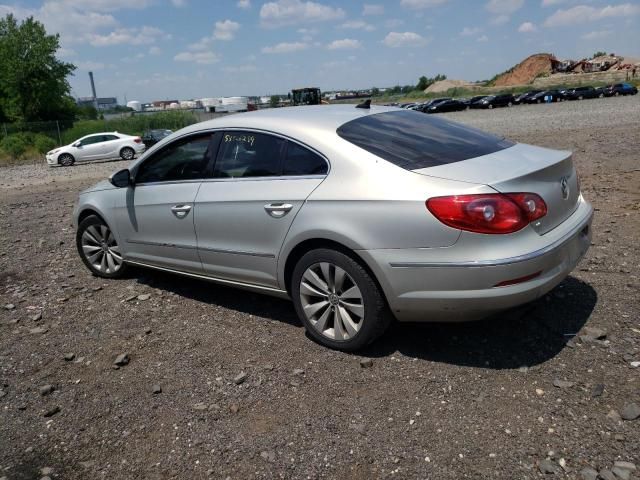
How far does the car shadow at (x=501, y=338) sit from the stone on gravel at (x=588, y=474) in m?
0.91

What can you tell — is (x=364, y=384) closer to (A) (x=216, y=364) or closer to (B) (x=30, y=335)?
(A) (x=216, y=364)

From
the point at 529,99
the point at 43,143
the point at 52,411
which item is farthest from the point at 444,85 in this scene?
the point at 52,411

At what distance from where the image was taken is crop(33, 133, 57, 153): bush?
3297cm

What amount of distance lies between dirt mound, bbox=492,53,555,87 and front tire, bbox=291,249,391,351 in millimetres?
106988

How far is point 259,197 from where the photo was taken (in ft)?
12.5

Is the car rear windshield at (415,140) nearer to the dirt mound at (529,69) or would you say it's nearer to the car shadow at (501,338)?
the car shadow at (501,338)

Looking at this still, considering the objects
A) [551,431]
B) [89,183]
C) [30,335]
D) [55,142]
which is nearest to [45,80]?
[55,142]

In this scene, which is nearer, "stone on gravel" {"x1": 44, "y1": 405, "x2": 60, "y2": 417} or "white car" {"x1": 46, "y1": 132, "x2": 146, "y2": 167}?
"stone on gravel" {"x1": 44, "y1": 405, "x2": 60, "y2": 417}

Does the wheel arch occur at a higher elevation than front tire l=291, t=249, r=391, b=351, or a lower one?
higher

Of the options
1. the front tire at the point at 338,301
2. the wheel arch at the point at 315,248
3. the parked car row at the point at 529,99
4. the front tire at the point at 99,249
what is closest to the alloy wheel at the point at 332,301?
the front tire at the point at 338,301

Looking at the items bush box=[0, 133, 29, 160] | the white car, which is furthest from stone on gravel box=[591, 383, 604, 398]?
bush box=[0, 133, 29, 160]

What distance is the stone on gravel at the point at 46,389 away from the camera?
3479 mm

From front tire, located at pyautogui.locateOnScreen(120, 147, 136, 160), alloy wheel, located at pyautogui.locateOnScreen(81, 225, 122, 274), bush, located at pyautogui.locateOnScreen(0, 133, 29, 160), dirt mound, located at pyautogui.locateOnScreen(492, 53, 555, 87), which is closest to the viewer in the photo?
alloy wheel, located at pyautogui.locateOnScreen(81, 225, 122, 274)

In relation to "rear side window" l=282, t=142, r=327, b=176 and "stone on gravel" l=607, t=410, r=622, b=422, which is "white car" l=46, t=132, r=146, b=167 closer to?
"rear side window" l=282, t=142, r=327, b=176
